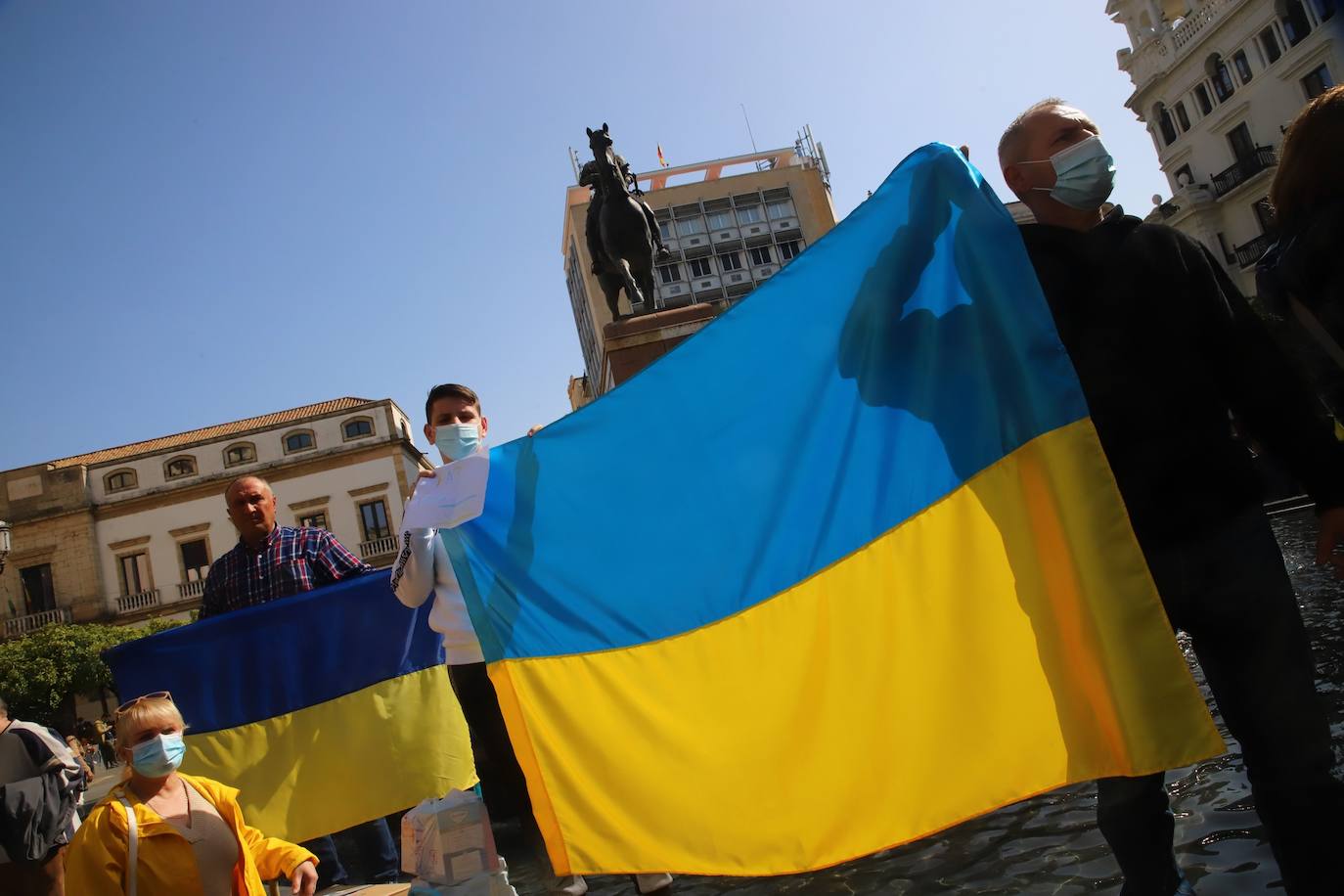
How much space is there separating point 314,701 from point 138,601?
162ft

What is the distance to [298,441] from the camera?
5038 centimetres

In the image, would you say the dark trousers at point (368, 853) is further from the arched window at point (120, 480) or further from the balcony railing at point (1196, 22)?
the arched window at point (120, 480)

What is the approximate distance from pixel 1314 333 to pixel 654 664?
1915mm

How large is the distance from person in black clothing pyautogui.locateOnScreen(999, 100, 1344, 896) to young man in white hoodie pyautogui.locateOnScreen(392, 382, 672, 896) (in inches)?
77.0

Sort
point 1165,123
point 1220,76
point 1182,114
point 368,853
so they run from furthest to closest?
point 1165,123, point 1182,114, point 1220,76, point 368,853

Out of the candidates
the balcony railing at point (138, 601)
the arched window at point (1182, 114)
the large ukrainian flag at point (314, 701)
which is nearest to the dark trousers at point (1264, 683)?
the large ukrainian flag at point (314, 701)

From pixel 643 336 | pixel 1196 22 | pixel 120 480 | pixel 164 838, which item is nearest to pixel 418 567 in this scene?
pixel 164 838

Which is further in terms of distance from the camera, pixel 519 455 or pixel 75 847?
pixel 519 455

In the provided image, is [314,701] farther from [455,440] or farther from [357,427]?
[357,427]

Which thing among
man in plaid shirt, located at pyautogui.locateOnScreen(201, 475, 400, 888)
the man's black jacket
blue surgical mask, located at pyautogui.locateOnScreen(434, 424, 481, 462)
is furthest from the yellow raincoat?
the man's black jacket

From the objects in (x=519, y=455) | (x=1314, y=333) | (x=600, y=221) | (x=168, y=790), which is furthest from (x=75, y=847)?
(x=600, y=221)

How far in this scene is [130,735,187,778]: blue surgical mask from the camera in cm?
290

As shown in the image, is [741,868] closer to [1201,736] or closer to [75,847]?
[1201,736]

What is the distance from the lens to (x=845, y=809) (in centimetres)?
224
